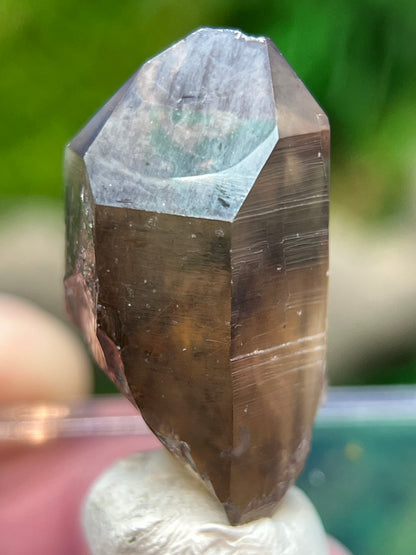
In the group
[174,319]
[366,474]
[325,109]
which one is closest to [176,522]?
[174,319]

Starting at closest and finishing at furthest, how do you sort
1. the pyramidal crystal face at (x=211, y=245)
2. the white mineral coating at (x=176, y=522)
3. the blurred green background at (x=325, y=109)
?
the pyramidal crystal face at (x=211, y=245)
the white mineral coating at (x=176, y=522)
the blurred green background at (x=325, y=109)

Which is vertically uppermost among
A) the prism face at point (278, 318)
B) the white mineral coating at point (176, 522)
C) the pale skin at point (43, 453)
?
the prism face at point (278, 318)

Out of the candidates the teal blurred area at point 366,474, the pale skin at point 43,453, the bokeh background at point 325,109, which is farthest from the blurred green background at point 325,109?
the teal blurred area at point 366,474

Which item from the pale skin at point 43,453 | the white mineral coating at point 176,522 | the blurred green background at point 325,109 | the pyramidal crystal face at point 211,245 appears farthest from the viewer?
the blurred green background at point 325,109

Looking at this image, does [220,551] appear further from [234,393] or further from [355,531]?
[355,531]

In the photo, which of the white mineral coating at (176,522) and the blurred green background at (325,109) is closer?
the white mineral coating at (176,522)

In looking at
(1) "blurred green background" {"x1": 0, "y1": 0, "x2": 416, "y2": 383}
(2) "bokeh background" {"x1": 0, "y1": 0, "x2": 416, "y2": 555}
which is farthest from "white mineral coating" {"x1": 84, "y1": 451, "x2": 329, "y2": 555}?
(1) "blurred green background" {"x1": 0, "y1": 0, "x2": 416, "y2": 383}

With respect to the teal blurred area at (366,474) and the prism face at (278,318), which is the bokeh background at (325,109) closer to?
the teal blurred area at (366,474)
